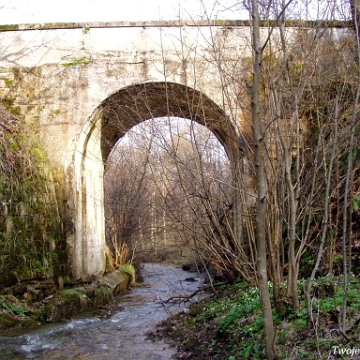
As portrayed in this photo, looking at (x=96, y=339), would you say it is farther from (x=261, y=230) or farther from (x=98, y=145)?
(x=98, y=145)

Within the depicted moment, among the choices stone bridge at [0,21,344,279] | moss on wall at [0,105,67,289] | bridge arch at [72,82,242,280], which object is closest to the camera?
moss on wall at [0,105,67,289]

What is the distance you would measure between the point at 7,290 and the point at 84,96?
155 inches

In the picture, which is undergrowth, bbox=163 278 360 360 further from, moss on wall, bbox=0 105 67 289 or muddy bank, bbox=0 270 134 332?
moss on wall, bbox=0 105 67 289

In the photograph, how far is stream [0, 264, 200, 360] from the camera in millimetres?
4934

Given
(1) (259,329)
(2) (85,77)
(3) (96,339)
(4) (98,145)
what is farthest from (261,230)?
(4) (98,145)

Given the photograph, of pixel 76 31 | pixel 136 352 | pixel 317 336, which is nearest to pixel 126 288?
pixel 136 352

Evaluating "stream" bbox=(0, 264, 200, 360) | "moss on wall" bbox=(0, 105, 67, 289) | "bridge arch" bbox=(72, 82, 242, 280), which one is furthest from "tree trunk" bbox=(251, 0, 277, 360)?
"moss on wall" bbox=(0, 105, 67, 289)

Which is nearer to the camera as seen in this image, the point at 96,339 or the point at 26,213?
the point at 96,339

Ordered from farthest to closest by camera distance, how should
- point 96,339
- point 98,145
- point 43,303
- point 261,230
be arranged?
point 98,145 → point 43,303 → point 96,339 → point 261,230

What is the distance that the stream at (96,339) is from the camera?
4934mm

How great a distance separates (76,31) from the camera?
8.23m

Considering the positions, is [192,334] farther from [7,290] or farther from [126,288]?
[126,288]

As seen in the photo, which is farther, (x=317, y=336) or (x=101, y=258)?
(x=101, y=258)

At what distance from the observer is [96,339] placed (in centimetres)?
568
